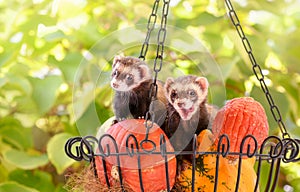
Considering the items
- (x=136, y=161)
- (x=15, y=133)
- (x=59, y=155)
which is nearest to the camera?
(x=136, y=161)

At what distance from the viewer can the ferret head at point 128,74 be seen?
66 centimetres

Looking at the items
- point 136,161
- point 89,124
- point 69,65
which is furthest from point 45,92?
point 136,161

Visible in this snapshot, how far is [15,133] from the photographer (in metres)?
1.14

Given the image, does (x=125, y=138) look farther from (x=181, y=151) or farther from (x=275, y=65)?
(x=275, y=65)

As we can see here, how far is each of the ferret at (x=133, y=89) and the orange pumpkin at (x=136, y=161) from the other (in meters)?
0.02

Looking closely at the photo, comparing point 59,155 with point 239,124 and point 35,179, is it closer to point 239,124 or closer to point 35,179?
point 35,179

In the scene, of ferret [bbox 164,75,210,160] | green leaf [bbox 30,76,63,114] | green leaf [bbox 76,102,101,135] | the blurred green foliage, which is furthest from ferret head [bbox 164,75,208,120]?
green leaf [bbox 30,76,63,114]

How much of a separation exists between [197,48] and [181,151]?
0.46ft

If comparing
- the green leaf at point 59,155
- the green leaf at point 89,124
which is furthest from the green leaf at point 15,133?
the green leaf at point 89,124

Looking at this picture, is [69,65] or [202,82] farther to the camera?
[69,65]

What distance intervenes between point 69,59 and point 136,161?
0.52 m

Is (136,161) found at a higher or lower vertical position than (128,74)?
lower

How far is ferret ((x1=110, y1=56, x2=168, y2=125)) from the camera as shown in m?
0.66

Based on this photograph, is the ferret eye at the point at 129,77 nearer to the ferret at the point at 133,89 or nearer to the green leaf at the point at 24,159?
the ferret at the point at 133,89
